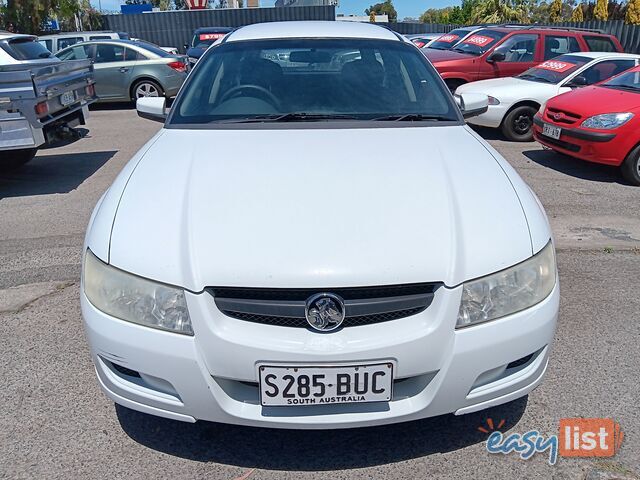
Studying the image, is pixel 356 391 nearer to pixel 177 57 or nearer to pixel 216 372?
pixel 216 372

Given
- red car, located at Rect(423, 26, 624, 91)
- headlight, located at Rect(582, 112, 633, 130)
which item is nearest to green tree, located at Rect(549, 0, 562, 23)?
red car, located at Rect(423, 26, 624, 91)

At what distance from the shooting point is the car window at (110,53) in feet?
37.2

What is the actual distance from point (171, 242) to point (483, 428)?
1.54 meters

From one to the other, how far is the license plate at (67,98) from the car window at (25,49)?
832 mm

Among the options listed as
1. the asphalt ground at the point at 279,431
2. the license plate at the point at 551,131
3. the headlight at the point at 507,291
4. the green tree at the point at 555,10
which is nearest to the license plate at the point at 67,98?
the asphalt ground at the point at 279,431

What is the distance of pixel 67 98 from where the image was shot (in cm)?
623

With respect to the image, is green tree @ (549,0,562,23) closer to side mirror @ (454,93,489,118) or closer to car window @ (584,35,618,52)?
car window @ (584,35,618,52)

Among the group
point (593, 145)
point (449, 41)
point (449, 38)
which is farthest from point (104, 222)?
point (449, 38)

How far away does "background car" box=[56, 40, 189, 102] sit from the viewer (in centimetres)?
1127

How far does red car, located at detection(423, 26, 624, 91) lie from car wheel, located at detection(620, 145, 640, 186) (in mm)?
4393

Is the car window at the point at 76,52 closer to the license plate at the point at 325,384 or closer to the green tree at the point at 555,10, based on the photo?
the license plate at the point at 325,384

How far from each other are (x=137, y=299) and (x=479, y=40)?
33.2ft

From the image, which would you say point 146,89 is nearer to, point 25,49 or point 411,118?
point 25,49

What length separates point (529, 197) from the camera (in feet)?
7.44
